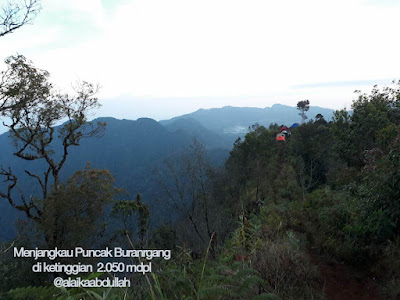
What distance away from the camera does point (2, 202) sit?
194ft

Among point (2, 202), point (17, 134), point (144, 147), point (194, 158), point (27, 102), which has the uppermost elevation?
point (27, 102)

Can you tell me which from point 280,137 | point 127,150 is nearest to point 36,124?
point 280,137

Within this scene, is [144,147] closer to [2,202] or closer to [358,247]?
[2,202]

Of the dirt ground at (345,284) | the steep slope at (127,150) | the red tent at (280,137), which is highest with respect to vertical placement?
the red tent at (280,137)

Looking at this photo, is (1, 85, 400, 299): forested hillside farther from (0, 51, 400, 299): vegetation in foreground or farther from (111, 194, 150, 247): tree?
(111, 194, 150, 247): tree

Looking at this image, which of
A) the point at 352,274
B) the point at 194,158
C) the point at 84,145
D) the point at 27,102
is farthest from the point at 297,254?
the point at 84,145

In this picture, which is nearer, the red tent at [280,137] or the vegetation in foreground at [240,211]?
the vegetation in foreground at [240,211]

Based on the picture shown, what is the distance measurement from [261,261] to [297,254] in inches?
25.1

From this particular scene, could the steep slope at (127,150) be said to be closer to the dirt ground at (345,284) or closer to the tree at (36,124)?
the tree at (36,124)

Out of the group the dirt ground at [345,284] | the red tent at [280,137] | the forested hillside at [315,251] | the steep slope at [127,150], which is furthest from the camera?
the steep slope at [127,150]

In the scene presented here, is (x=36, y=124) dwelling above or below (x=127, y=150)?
above

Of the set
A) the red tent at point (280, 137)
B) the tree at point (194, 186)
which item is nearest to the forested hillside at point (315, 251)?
the tree at point (194, 186)

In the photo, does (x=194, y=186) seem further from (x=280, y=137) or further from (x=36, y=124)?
(x=280, y=137)

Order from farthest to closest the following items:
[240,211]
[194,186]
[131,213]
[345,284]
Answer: [131,213] < [194,186] < [240,211] < [345,284]
